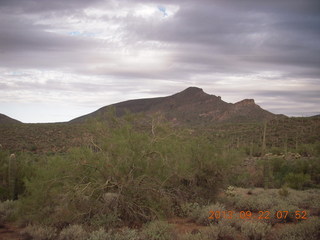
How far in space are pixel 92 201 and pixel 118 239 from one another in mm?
1825

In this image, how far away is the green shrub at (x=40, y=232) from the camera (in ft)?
25.1

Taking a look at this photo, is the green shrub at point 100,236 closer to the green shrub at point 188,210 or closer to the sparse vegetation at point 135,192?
the sparse vegetation at point 135,192

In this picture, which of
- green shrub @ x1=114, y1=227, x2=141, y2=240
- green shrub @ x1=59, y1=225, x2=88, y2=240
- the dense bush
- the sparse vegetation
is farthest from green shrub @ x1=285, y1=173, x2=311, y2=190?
green shrub @ x1=59, y1=225, x2=88, y2=240

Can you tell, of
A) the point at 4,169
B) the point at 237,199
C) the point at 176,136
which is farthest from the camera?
the point at 4,169

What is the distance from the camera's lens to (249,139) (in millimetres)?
36625

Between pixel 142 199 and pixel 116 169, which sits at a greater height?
pixel 116 169

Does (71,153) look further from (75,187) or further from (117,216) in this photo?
(117,216)

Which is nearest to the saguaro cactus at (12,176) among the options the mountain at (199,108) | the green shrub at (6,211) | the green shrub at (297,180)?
the green shrub at (6,211)

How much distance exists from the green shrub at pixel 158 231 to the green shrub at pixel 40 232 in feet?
7.64

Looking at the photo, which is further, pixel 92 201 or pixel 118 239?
pixel 92 201

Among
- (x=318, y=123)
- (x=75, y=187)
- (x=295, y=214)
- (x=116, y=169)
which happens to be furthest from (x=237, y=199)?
(x=318, y=123)

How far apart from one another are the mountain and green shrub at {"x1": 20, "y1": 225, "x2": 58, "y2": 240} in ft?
159
